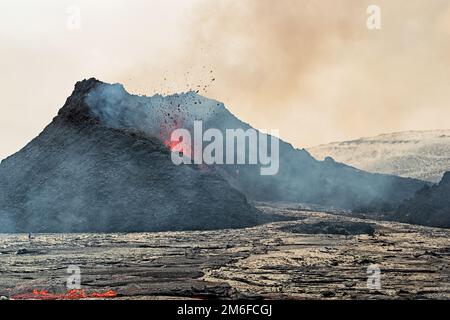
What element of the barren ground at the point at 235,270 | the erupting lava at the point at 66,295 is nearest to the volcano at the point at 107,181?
the barren ground at the point at 235,270

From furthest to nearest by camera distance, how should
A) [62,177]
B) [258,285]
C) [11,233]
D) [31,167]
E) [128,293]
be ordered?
[31,167], [62,177], [11,233], [258,285], [128,293]

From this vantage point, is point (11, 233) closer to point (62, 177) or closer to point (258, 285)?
point (62, 177)

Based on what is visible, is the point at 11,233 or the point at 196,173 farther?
the point at 196,173

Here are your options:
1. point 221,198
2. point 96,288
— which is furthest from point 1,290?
point 221,198

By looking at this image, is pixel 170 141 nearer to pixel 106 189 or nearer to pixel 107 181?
pixel 107 181

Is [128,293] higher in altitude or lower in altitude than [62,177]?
lower

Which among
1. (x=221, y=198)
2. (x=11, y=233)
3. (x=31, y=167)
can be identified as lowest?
(x=11, y=233)
